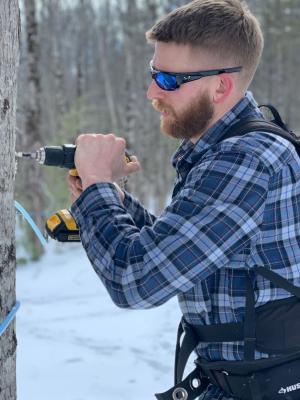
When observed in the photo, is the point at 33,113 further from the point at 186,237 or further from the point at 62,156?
the point at 186,237

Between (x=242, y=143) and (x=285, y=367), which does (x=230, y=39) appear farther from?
(x=285, y=367)

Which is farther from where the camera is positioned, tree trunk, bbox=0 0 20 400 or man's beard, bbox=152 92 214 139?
tree trunk, bbox=0 0 20 400

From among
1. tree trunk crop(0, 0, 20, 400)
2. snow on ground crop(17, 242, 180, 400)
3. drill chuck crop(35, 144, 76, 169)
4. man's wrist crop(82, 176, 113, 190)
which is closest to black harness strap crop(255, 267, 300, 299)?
man's wrist crop(82, 176, 113, 190)

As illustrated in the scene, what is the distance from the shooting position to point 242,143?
1.71m

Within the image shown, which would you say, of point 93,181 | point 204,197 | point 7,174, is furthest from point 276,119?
point 7,174

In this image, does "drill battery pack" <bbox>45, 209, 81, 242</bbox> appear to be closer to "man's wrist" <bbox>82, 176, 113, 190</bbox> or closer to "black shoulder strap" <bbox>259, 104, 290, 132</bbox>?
"man's wrist" <bbox>82, 176, 113, 190</bbox>

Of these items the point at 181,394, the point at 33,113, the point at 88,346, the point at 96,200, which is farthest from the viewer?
the point at 33,113

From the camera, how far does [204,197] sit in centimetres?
166

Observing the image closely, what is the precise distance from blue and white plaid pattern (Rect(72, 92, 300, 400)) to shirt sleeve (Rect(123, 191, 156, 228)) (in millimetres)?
442

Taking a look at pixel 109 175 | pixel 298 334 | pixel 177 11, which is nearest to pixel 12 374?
pixel 109 175

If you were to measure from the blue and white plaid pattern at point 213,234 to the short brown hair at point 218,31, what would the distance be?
0.28 m

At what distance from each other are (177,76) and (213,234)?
1.72 feet

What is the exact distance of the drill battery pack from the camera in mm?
2105

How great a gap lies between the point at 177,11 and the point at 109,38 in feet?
109
